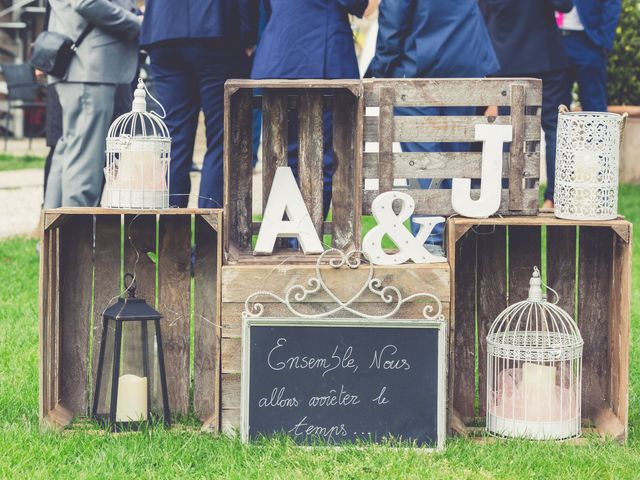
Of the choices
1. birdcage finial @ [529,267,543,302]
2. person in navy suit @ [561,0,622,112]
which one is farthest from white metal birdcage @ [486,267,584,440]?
person in navy suit @ [561,0,622,112]

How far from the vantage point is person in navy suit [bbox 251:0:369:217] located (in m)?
4.05

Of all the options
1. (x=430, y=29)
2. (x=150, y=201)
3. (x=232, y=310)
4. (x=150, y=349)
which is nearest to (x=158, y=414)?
(x=150, y=349)

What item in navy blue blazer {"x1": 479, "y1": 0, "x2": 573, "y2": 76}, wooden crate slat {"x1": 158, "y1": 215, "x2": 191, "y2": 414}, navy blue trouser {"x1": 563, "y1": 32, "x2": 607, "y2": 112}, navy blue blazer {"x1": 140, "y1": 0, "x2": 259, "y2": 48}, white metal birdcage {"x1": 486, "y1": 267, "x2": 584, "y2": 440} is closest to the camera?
white metal birdcage {"x1": 486, "y1": 267, "x2": 584, "y2": 440}

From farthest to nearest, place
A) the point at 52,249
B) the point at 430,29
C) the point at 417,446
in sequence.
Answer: the point at 430,29 → the point at 52,249 → the point at 417,446

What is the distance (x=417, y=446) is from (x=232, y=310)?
0.63m

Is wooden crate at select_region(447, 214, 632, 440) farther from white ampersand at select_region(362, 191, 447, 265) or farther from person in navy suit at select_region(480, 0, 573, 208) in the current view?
person in navy suit at select_region(480, 0, 573, 208)

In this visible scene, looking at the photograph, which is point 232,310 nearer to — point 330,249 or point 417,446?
point 330,249

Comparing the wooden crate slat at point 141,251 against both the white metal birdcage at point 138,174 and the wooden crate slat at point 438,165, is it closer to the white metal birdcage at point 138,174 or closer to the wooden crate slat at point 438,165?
the white metal birdcage at point 138,174

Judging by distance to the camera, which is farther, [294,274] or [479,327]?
[479,327]

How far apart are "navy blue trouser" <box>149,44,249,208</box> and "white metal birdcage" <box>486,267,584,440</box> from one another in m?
1.69

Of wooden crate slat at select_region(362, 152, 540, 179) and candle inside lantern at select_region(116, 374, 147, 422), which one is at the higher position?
wooden crate slat at select_region(362, 152, 540, 179)

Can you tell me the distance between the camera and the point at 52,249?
3.32 m

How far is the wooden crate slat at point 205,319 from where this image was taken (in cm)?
340

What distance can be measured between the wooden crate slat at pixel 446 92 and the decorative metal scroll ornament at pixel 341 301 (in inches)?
18.3
